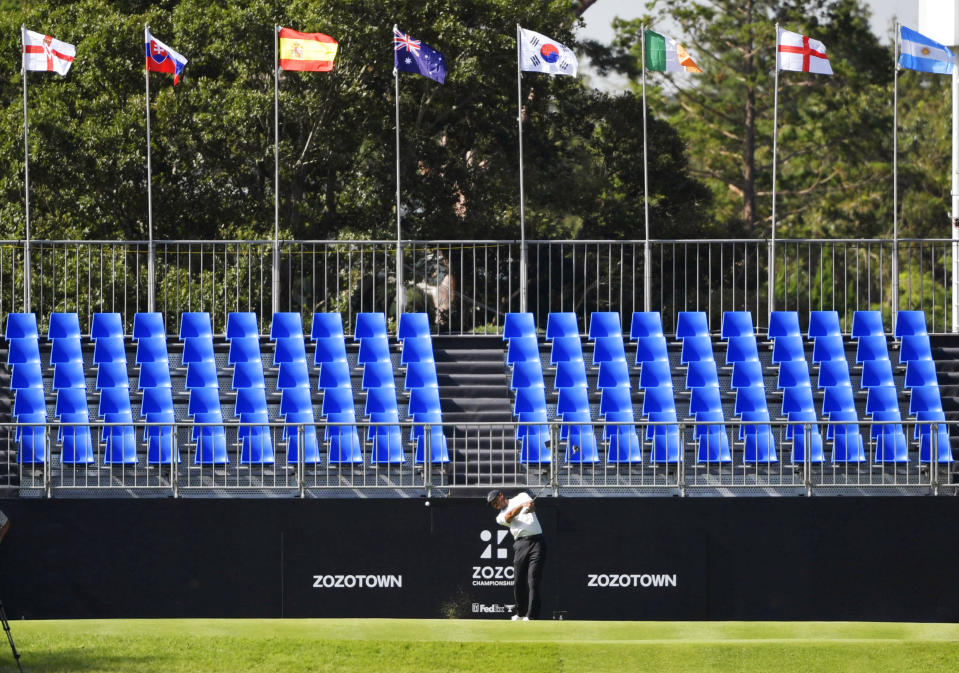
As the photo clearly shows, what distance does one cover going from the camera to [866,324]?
67.5 ft

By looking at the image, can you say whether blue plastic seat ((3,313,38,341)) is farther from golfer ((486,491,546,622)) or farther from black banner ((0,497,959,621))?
golfer ((486,491,546,622))

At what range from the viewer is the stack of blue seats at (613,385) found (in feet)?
56.3

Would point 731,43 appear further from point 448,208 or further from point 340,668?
point 340,668

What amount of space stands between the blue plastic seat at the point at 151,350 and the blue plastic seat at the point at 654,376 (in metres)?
6.10

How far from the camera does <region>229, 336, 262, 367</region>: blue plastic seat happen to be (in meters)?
19.2

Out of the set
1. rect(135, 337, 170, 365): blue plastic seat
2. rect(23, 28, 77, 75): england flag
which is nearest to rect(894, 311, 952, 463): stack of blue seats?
rect(135, 337, 170, 365): blue plastic seat

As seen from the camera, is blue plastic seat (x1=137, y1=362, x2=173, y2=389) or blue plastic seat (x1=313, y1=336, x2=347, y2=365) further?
blue plastic seat (x1=313, y1=336, x2=347, y2=365)

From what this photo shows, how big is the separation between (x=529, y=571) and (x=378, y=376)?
4.89 m

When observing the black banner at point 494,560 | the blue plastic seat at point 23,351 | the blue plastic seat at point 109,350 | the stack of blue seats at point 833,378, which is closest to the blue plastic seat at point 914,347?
the stack of blue seats at point 833,378

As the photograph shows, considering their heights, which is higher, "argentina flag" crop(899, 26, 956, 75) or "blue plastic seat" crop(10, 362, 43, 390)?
"argentina flag" crop(899, 26, 956, 75)

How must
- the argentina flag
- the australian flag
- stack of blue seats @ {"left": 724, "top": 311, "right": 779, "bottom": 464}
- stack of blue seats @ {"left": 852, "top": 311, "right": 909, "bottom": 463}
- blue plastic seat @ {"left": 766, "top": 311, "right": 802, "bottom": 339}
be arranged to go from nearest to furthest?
stack of blue seats @ {"left": 724, "top": 311, "right": 779, "bottom": 464}, stack of blue seats @ {"left": 852, "top": 311, "right": 909, "bottom": 463}, blue plastic seat @ {"left": 766, "top": 311, "right": 802, "bottom": 339}, the australian flag, the argentina flag

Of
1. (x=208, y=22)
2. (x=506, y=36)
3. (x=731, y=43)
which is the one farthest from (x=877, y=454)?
(x=731, y=43)

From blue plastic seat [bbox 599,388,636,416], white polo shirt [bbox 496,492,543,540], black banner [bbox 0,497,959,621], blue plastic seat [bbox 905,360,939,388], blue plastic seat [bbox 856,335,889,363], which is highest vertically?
blue plastic seat [bbox 856,335,889,363]

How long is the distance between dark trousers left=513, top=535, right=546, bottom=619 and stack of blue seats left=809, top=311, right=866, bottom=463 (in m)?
4.22
